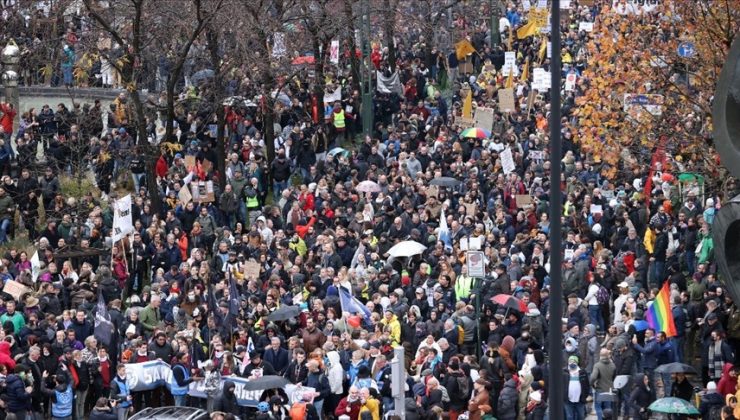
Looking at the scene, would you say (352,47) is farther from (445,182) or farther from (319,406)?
(319,406)

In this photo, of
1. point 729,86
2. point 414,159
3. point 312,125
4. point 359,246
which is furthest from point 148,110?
point 729,86

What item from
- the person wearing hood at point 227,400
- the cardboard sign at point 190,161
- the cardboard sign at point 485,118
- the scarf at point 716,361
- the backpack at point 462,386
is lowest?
the person wearing hood at point 227,400

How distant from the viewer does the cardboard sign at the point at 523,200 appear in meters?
33.5

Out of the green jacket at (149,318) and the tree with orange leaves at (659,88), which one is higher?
the tree with orange leaves at (659,88)

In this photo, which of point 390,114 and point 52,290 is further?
point 390,114

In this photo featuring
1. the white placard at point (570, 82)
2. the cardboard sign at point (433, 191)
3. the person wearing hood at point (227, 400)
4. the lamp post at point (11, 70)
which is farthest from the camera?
the lamp post at point (11, 70)

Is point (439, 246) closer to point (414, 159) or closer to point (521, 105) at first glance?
point (414, 159)

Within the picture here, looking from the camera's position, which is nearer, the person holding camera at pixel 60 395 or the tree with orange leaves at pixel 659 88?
the person holding camera at pixel 60 395

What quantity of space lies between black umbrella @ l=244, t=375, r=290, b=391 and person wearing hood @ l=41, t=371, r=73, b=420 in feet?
9.44

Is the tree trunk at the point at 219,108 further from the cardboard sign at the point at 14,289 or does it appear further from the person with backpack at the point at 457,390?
the person with backpack at the point at 457,390

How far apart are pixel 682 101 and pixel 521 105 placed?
11.3m

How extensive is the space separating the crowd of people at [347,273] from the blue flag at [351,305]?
0.04m

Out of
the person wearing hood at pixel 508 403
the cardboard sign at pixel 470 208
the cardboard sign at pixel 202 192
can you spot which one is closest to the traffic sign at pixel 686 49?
the cardboard sign at pixel 470 208

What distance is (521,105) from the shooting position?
41.0 meters
